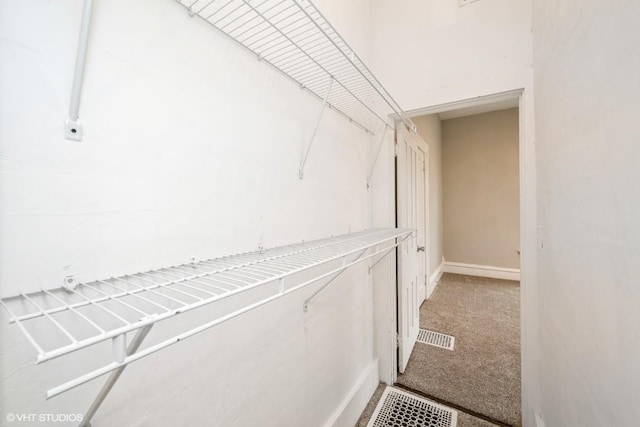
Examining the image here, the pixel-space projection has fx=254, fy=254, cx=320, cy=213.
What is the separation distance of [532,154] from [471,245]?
3.30 m

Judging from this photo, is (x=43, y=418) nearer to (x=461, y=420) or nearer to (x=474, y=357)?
(x=461, y=420)

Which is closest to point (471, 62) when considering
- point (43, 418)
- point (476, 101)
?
point (476, 101)

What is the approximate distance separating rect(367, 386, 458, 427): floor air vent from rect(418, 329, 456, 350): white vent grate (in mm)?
760

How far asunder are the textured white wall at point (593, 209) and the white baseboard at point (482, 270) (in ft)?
11.2

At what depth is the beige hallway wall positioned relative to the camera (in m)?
3.99

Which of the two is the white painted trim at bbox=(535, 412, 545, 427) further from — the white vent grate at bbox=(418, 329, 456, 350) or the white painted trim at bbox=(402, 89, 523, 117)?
the white painted trim at bbox=(402, 89, 523, 117)

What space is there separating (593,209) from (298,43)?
125cm

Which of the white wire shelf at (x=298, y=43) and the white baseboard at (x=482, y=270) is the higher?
the white wire shelf at (x=298, y=43)

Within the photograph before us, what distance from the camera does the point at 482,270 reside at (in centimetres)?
420

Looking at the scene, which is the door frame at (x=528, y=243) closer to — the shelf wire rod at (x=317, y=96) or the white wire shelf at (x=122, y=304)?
the shelf wire rod at (x=317, y=96)

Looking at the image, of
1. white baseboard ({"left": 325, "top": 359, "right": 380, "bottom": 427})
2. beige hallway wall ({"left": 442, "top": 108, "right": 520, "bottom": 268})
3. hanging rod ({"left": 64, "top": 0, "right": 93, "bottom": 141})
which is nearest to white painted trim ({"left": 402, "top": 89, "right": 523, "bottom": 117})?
hanging rod ({"left": 64, "top": 0, "right": 93, "bottom": 141})

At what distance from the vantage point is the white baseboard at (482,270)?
3973 millimetres

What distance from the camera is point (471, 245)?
14.1 feet

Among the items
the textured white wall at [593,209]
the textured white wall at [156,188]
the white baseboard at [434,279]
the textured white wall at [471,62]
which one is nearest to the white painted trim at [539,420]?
the textured white wall at [471,62]
